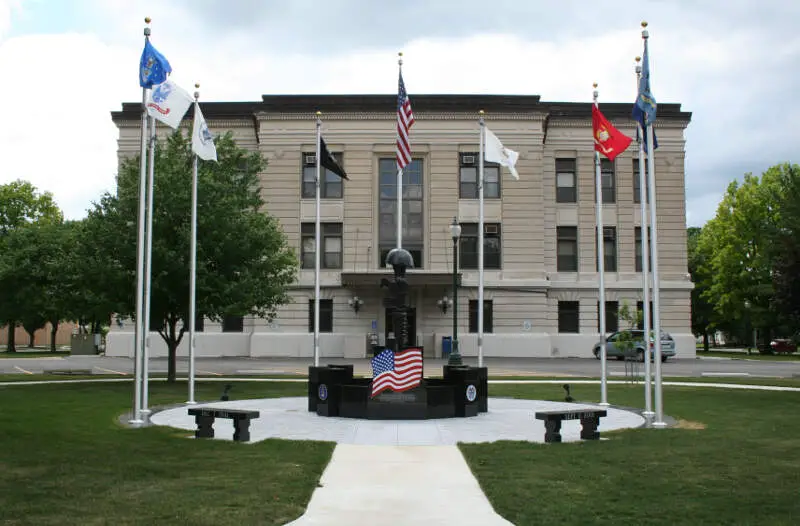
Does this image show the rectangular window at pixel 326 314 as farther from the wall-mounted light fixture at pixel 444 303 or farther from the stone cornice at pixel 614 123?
the stone cornice at pixel 614 123

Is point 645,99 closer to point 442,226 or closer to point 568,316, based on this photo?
point 442,226

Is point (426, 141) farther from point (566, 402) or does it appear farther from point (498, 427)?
point (498, 427)

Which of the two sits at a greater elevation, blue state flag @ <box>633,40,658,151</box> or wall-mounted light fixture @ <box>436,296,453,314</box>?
blue state flag @ <box>633,40,658,151</box>

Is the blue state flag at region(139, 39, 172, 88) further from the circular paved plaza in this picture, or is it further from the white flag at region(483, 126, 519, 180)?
the white flag at region(483, 126, 519, 180)

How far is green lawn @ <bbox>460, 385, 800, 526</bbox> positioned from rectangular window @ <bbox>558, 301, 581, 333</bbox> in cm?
3163

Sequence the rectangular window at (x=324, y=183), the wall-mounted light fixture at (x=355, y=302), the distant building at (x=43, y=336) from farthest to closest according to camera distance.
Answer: the distant building at (x=43, y=336) → the rectangular window at (x=324, y=183) → the wall-mounted light fixture at (x=355, y=302)

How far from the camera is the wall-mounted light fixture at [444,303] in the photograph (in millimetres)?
45594

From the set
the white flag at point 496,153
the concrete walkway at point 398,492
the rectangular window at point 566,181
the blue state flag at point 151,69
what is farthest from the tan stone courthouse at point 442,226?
the concrete walkway at point 398,492

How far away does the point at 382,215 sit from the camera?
157ft

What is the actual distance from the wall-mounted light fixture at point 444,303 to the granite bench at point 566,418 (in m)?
31.8

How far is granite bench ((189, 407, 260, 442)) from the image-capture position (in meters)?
13.1

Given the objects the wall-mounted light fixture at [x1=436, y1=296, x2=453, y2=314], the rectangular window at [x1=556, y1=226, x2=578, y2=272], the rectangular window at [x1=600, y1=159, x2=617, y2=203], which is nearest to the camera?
the wall-mounted light fixture at [x1=436, y1=296, x2=453, y2=314]

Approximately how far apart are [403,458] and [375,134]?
3734cm

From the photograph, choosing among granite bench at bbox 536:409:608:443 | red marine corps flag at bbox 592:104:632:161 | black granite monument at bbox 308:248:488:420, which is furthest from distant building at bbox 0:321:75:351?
granite bench at bbox 536:409:608:443
